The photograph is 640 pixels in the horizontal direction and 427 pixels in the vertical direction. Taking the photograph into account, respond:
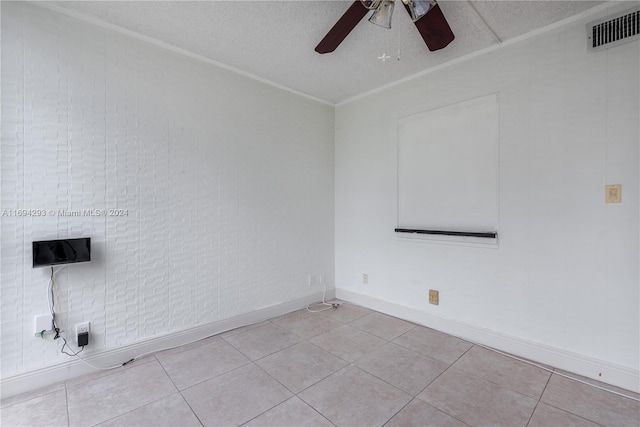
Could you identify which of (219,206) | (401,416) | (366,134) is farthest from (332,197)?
(401,416)

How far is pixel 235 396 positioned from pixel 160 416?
406 mm

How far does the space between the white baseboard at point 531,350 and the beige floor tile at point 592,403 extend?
14cm

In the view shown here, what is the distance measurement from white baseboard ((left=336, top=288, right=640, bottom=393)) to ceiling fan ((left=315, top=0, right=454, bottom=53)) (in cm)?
226

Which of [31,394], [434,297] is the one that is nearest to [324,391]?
[434,297]

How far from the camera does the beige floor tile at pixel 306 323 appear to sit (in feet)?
9.09

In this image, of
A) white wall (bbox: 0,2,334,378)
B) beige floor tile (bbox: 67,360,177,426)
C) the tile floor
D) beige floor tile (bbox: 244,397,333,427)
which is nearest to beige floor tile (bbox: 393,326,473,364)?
the tile floor

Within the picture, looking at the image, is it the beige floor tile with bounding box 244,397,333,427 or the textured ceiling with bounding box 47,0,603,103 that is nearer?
the beige floor tile with bounding box 244,397,333,427

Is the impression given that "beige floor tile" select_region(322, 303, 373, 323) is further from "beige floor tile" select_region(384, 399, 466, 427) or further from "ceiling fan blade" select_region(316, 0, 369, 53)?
"ceiling fan blade" select_region(316, 0, 369, 53)

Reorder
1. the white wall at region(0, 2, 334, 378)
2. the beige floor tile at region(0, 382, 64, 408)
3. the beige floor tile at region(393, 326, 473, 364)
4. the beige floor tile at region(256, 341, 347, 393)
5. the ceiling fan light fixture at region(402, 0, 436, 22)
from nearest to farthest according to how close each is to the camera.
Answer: the ceiling fan light fixture at region(402, 0, 436, 22) < the beige floor tile at region(0, 382, 64, 408) < the white wall at region(0, 2, 334, 378) < the beige floor tile at region(256, 341, 347, 393) < the beige floor tile at region(393, 326, 473, 364)

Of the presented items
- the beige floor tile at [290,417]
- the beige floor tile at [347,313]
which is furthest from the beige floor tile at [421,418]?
the beige floor tile at [347,313]

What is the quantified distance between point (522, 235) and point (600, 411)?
114cm

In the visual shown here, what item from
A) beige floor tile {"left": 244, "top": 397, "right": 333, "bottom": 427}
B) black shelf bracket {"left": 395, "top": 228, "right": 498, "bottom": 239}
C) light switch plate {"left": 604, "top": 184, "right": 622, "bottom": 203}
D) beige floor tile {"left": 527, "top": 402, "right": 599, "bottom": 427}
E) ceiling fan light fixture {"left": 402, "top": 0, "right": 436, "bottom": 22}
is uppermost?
ceiling fan light fixture {"left": 402, "top": 0, "right": 436, "bottom": 22}

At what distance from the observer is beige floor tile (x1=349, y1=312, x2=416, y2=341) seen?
8.91ft

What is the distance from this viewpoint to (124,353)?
2.21 metres
